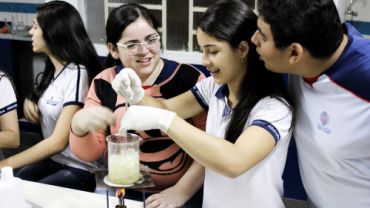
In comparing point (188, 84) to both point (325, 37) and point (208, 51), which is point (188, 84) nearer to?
point (208, 51)

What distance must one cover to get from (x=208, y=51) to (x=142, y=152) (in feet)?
1.82

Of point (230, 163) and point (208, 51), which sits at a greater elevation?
point (208, 51)

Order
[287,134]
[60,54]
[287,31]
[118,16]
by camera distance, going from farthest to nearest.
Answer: [60,54]
[118,16]
[287,134]
[287,31]

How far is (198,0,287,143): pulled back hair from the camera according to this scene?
137cm

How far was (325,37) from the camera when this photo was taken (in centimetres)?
122

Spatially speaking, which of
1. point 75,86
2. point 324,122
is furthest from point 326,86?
point 75,86

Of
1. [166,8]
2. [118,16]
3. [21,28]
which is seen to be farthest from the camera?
[21,28]

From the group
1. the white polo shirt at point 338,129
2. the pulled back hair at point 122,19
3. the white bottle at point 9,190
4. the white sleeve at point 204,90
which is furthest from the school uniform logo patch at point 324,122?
the white bottle at point 9,190

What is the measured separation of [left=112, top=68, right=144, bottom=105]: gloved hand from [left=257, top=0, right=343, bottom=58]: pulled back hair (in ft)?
1.50

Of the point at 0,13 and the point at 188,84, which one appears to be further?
the point at 0,13

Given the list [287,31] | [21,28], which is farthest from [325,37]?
[21,28]

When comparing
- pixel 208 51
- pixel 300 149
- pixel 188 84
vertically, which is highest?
pixel 208 51

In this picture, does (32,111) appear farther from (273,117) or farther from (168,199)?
(273,117)

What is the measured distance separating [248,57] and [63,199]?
0.78 m
